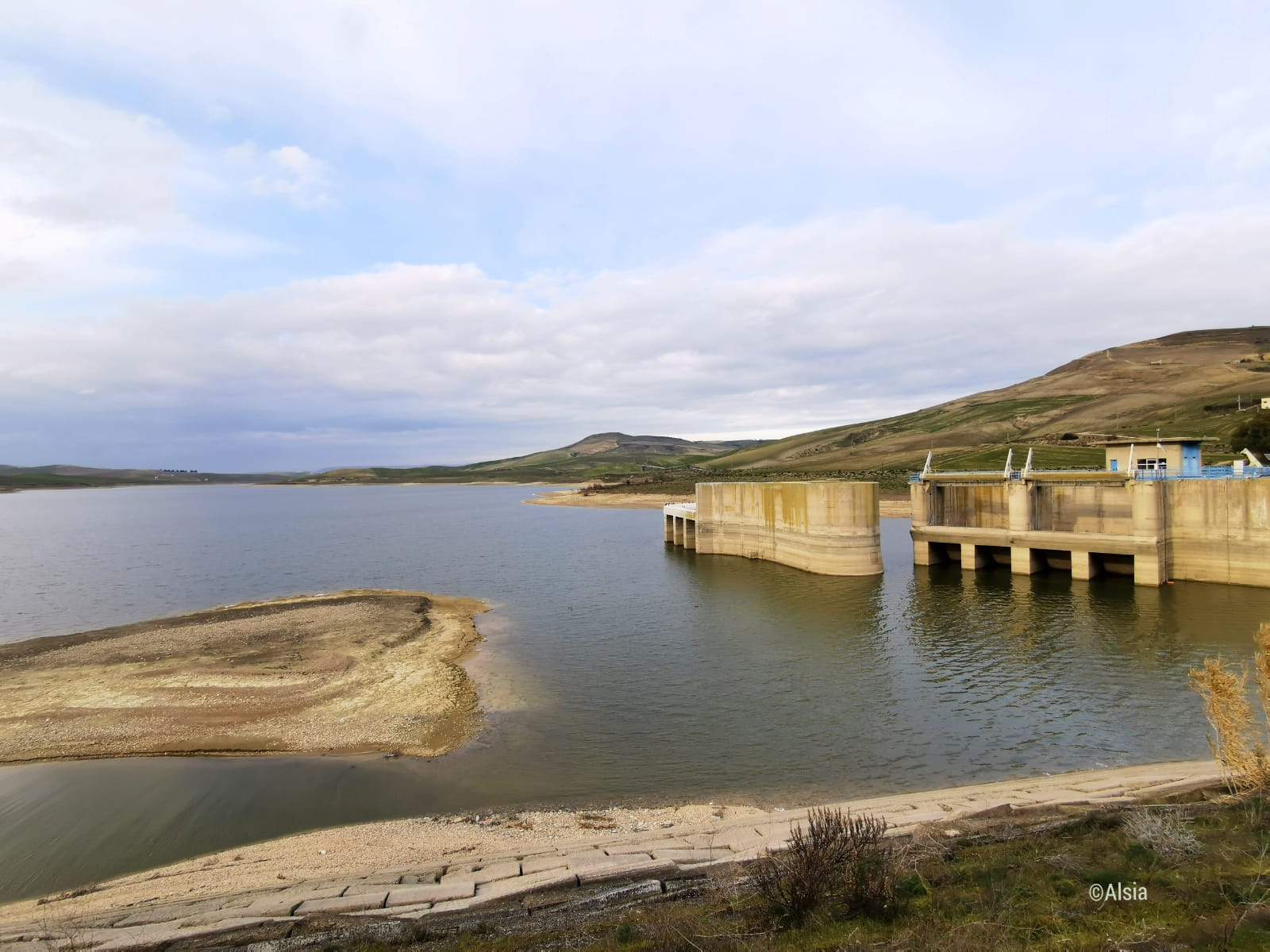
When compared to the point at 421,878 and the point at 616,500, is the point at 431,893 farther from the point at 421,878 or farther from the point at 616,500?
the point at 616,500

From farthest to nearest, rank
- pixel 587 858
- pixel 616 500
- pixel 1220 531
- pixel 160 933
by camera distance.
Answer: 1. pixel 616 500
2. pixel 1220 531
3. pixel 587 858
4. pixel 160 933

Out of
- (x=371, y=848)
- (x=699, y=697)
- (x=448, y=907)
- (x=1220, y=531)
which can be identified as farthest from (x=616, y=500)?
(x=448, y=907)

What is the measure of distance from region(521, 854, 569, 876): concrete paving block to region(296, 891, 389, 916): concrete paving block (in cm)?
221

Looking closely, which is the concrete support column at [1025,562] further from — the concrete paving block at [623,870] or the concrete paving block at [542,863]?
the concrete paving block at [542,863]

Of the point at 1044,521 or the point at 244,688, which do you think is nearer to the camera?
the point at 244,688

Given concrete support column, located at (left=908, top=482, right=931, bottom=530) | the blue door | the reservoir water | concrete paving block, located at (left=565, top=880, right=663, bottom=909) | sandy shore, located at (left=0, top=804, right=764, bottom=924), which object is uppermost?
the blue door

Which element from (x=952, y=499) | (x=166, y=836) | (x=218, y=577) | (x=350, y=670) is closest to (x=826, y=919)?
(x=166, y=836)

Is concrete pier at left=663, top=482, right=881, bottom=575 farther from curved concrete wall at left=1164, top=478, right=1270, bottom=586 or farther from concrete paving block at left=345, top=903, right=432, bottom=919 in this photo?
concrete paving block at left=345, top=903, right=432, bottom=919

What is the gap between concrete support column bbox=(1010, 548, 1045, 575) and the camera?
41.4 m

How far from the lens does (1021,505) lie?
138ft

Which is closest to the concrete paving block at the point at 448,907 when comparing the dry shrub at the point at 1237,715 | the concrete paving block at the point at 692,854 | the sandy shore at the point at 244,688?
the concrete paving block at the point at 692,854

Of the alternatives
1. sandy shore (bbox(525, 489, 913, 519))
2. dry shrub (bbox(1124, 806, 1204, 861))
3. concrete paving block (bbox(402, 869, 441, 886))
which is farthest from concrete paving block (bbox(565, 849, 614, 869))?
sandy shore (bbox(525, 489, 913, 519))

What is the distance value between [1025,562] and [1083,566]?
9.88 feet

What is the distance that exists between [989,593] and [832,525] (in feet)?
31.7
